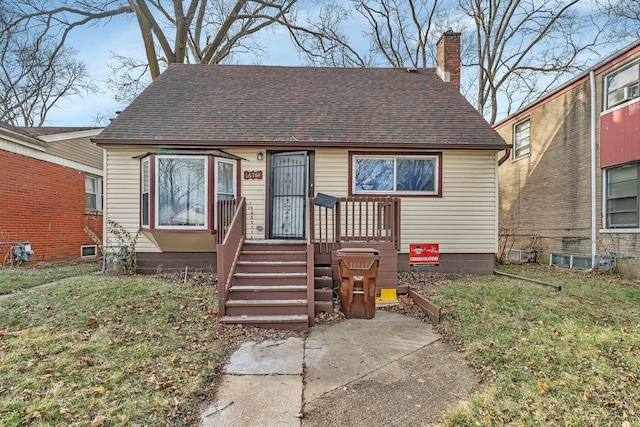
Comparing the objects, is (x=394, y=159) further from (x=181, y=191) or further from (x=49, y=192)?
(x=49, y=192)

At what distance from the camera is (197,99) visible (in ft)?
30.2

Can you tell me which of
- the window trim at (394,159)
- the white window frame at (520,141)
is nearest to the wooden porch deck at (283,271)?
the window trim at (394,159)

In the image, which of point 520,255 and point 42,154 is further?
point 520,255

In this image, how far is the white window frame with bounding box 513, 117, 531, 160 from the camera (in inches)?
480

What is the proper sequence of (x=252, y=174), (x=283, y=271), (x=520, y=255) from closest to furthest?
(x=283, y=271)
(x=252, y=174)
(x=520, y=255)

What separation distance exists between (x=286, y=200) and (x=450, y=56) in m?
7.06

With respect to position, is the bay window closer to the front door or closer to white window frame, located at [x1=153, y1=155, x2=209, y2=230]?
white window frame, located at [x1=153, y1=155, x2=209, y2=230]

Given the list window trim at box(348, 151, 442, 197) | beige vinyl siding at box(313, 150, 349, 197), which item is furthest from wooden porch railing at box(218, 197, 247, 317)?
window trim at box(348, 151, 442, 197)

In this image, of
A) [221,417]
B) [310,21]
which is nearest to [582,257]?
[221,417]

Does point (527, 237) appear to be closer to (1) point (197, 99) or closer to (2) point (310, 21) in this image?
(1) point (197, 99)

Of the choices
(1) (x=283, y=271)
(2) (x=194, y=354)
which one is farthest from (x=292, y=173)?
(2) (x=194, y=354)

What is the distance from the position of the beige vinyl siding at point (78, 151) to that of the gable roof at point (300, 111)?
3.55m

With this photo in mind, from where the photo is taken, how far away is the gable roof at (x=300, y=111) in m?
7.81

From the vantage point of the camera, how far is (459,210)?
8172 millimetres
